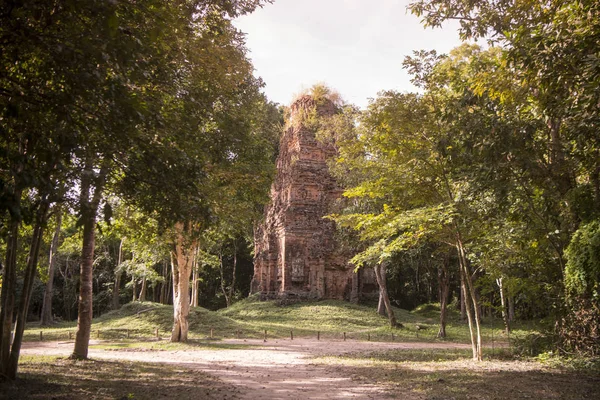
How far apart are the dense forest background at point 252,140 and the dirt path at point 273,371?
292 centimetres

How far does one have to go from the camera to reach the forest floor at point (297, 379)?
720 centimetres

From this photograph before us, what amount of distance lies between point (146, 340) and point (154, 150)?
51.1 feet

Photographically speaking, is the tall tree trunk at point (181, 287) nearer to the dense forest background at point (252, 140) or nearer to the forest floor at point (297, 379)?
the dense forest background at point (252, 140)

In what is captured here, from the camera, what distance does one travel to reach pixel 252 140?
14359 millimetres

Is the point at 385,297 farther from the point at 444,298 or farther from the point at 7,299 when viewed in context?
the point at 7,299

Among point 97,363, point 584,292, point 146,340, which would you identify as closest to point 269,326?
point 146,340

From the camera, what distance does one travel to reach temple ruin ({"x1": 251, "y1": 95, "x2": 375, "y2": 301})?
3403 centimetres

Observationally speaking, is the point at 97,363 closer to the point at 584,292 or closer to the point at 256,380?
the point at 256,380

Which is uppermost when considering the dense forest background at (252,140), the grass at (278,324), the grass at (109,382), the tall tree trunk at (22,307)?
the dense forest background at (252,140)

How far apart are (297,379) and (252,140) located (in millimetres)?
7542

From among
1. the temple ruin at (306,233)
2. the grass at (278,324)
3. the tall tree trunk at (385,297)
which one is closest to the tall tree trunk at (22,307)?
the grass at (278,324)

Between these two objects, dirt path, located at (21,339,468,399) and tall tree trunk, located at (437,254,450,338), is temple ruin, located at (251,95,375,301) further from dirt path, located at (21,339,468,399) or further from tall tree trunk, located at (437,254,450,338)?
dirt path, located at (21,339,468,399)

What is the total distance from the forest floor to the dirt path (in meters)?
0.02

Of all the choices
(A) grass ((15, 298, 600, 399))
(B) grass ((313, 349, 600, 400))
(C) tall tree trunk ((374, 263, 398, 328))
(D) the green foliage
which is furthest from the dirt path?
(C) tall tree trunk ((374, 263, 398, 328))
